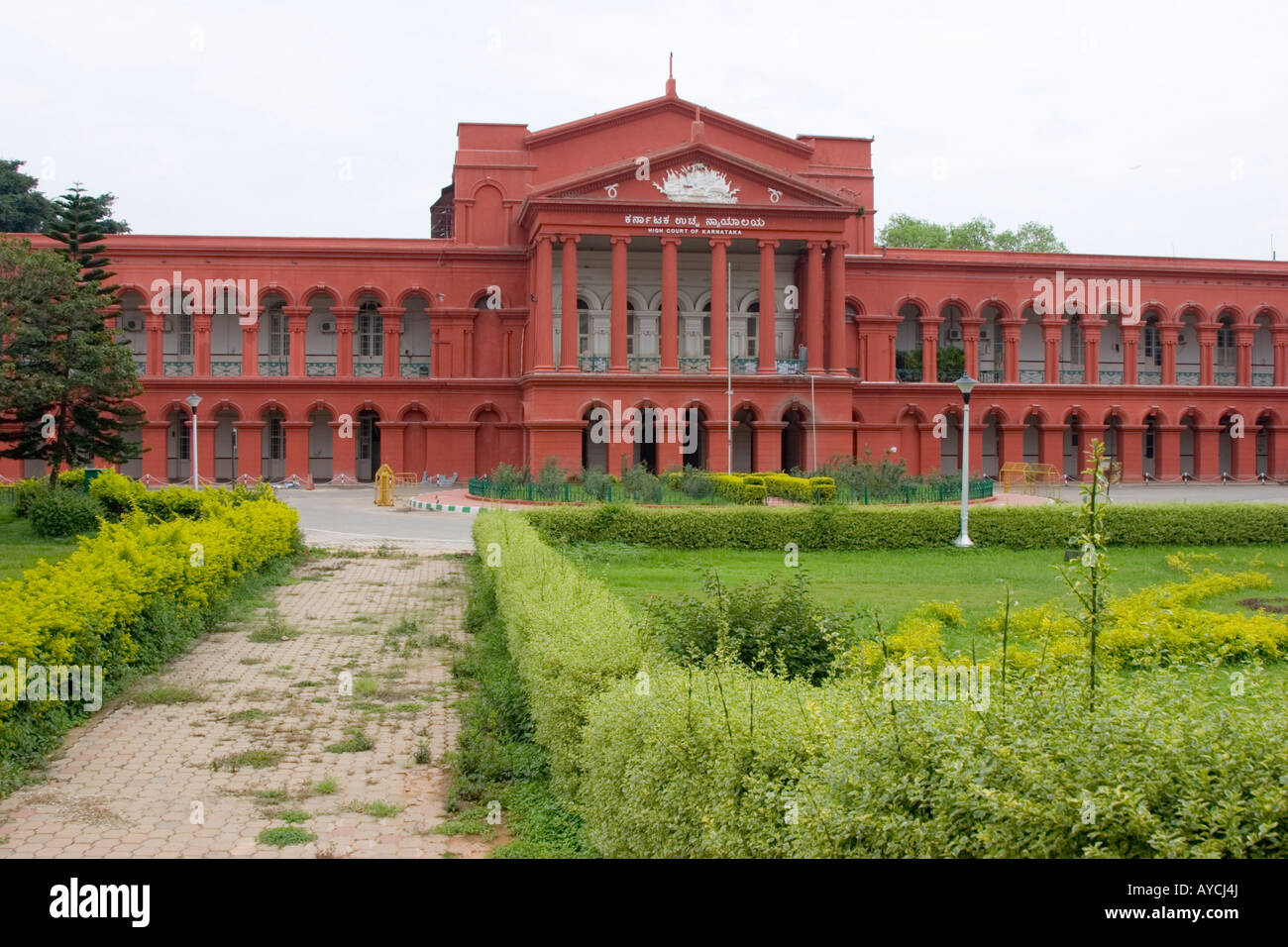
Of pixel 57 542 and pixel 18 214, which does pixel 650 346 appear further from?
pixel 18 214

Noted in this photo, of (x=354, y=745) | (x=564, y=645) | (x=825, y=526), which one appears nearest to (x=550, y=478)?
(x=825, y=526)

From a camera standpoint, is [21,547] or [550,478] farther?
[550,478]

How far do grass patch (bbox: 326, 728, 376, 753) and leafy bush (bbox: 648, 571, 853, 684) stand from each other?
2.10m

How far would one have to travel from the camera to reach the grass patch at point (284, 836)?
5648 mm

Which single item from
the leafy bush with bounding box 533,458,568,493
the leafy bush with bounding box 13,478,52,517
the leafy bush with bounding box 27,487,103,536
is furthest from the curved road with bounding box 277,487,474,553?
the leafy bush with bounding box 13,478,52,517

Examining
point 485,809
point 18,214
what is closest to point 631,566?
point 485,809

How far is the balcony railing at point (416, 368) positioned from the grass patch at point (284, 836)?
3114 cm

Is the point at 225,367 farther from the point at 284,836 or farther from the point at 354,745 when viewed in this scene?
the point at 284,836

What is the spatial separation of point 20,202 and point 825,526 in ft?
136

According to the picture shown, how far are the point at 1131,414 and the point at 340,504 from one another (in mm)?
26523

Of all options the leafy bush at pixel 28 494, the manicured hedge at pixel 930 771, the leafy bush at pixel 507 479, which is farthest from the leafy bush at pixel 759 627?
→ the leafy bush at pixel 507 479

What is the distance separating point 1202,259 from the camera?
38469mm

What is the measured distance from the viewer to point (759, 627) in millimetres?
7527

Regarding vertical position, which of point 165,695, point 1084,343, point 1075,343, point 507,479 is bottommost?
point 165,695
